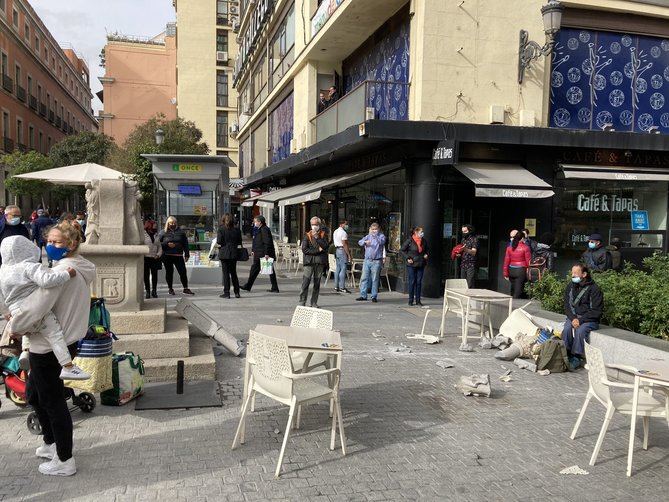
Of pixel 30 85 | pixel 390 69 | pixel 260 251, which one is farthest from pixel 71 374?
pixel 30 85

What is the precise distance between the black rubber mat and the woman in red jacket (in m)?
7.58

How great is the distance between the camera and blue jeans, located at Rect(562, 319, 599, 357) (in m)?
6.70

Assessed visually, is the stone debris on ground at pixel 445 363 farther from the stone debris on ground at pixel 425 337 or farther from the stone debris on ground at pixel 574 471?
the stone debris on ground at pixel 574 471

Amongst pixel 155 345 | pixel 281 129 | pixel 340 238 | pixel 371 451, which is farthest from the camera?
pixel 281 129

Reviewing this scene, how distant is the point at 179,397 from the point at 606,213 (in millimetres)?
12007

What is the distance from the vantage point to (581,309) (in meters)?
6.77

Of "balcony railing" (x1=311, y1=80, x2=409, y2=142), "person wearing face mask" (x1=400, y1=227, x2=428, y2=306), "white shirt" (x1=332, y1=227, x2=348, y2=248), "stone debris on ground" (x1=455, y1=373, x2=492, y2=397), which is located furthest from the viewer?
"white shirt" (x1=332, y1=227, x2=348, y2=248)

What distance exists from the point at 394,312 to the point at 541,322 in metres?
3.16

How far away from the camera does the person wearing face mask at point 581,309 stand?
22.0 feet

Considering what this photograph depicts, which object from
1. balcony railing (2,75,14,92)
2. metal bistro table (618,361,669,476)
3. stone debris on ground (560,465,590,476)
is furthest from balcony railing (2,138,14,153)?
metal bistro table (618,361,669,476)

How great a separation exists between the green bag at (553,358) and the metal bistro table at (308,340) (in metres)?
3.12

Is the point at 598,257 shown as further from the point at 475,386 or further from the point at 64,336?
the point at 64,336

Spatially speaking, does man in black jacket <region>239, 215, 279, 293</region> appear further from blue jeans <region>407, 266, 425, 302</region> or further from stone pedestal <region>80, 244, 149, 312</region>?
stone pedestal <region>80, 244, 149, 312</region>

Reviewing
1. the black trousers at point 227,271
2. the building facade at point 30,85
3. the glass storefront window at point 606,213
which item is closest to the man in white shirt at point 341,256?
the black trousers at point 227,271
